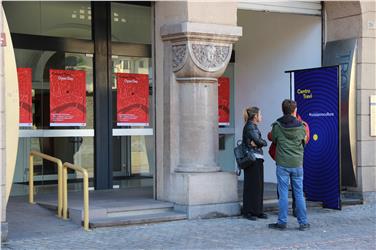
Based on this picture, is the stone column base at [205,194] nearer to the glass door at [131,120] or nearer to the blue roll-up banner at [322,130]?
the blue roll-up banner at [322,130]

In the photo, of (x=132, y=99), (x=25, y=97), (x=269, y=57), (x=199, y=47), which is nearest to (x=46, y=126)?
(x=25, y=97)

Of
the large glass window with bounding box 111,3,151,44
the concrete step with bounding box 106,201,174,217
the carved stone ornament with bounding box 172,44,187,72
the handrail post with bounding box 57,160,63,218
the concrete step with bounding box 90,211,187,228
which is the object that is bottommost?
the concrete step with bounding box 90,211,187,228

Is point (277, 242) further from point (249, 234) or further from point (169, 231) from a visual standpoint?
point (169, 231)

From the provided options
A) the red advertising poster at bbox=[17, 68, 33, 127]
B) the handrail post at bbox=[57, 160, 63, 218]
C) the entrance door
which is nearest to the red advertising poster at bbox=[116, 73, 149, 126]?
the entrance door

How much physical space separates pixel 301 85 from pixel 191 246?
444cm

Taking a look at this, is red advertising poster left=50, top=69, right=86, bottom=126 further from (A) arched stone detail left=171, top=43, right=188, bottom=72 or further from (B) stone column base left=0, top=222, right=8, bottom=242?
(B) stone column base left=0, top=222, right=8, bottom=242

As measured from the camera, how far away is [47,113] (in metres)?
11.2

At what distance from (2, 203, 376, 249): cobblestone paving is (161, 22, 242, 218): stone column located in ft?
1.33

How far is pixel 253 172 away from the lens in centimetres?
899

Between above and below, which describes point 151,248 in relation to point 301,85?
below

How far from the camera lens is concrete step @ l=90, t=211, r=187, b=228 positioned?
8266mm

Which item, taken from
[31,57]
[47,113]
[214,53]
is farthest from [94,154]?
[214,53]

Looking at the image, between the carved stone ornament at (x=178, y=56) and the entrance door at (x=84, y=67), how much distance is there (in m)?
2.65

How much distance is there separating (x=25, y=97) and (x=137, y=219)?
152 inches
